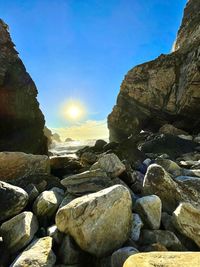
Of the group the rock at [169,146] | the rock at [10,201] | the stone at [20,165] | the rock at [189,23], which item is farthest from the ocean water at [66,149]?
the rock at [189,23]

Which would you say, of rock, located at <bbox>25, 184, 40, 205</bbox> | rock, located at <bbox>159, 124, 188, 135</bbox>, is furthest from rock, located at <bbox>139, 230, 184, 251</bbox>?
rock, located at <bbox>159, 124, 188, 135</bbox>

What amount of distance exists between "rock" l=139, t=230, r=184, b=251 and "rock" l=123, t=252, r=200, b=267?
0.86 metres

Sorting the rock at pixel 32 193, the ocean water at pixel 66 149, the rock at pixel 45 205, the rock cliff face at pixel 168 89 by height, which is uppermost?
the rock cliff face at pixel 168 89

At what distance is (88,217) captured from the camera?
135 inches

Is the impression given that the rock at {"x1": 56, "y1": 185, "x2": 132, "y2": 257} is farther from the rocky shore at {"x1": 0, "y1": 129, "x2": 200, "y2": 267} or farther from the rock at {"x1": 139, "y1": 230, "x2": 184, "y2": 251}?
the rock at {"x1": 139, "y1": 230, "x2": 184, "y2": 251}

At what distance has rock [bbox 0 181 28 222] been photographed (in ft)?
13.3

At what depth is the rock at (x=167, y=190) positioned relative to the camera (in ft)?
14.6

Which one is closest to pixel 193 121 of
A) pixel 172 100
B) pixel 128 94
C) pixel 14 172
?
pixel 172 100

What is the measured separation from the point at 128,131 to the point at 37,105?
30.1m

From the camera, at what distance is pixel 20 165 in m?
6.54

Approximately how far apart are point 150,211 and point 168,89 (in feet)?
115

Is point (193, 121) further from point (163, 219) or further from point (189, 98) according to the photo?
point (163, 219)

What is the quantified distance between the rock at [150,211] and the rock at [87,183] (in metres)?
0.99

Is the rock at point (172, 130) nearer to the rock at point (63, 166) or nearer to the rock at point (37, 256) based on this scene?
the rock at point (63, 166)
